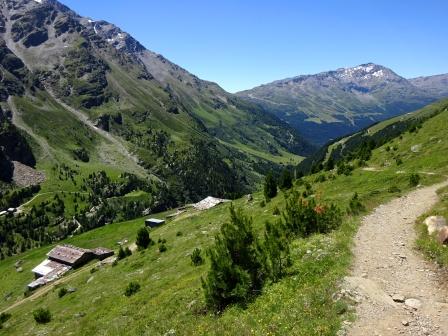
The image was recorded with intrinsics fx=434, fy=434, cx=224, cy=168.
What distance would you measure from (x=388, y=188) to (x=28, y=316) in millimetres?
45136

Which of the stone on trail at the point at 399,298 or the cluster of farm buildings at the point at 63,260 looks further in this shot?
the cluster of farm buildings at the point at 63,260

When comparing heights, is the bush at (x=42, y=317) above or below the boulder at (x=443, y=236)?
below

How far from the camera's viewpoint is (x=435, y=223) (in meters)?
31.0

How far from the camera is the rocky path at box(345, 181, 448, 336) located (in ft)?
61.5

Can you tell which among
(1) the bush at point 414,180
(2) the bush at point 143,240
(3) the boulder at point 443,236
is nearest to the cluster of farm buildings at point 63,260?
(2) the bush at point 143,240

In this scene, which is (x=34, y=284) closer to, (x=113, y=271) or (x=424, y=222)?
(x=113, y=271)

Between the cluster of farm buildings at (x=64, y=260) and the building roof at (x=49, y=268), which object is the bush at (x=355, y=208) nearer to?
the cluster of farm buildings at (x=64, y=260)

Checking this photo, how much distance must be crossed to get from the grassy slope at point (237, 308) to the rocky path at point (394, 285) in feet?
3.54

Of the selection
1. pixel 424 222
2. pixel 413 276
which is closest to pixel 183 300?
pixel 413 276

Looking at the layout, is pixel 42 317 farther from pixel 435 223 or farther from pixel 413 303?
pixel 435 223

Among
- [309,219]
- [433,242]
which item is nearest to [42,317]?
[309,219]

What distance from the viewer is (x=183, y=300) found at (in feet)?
98.2

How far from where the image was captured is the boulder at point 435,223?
30.2 meters

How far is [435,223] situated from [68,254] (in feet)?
274
